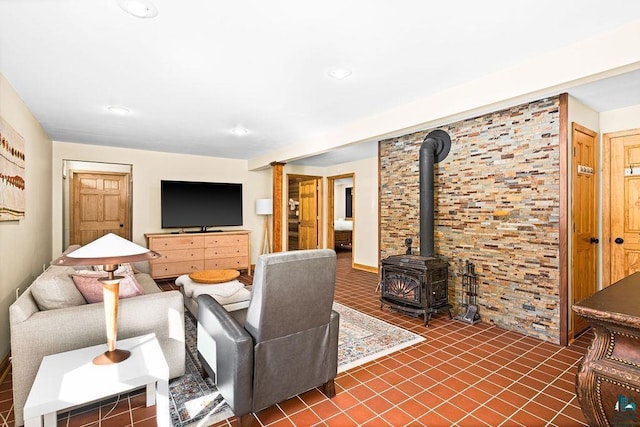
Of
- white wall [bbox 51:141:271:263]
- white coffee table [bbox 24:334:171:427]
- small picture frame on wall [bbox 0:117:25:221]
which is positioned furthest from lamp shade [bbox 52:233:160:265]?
white wall [bbox 51:141:271:263]

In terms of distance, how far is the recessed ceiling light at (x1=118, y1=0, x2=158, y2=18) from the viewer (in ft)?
5.75

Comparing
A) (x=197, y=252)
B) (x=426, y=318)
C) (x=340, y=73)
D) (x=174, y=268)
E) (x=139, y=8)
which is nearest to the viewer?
(x=139, y=8)

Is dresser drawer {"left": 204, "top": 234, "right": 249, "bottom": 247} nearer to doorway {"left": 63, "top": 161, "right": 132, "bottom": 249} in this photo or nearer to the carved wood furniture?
doorway {"left": 63, "top": 161, "right": 132, "bottom": 249}

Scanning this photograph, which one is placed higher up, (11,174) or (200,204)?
(11,174)

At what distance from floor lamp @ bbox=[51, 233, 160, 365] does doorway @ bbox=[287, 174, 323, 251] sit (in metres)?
5.48

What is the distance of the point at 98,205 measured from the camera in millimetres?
5910

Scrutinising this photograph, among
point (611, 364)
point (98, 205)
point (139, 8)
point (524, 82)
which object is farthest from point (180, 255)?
point (611, 364)

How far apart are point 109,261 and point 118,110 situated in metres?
2.60

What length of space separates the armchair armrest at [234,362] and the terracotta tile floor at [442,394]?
27 centimetres

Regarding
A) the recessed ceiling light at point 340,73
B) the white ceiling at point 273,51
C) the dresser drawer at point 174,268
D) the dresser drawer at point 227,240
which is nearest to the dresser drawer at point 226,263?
the dresser drawer at point 174,268

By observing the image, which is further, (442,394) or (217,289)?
(217,289)

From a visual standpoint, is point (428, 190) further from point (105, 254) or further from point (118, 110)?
point (118, 110)

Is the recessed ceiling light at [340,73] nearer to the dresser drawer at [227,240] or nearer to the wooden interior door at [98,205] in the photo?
the dresser drawer at [227,240]

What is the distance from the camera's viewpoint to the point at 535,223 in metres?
3.11
